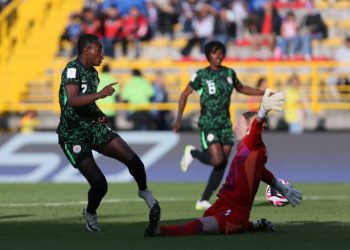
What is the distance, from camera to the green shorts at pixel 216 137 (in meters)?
16.0

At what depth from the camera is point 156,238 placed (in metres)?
10.9

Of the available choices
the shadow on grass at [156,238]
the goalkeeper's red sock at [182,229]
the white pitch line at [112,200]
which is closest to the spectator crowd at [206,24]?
the white pitch line at [112,200]

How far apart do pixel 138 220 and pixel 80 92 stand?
7.52ft

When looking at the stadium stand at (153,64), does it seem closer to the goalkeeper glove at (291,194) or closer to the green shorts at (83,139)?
the green shorts at (83,139)

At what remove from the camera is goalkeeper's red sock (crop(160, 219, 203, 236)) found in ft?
35.9

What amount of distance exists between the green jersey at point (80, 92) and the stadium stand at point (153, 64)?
42.2 feet

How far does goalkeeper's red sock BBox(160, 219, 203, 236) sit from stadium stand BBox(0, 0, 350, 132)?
13.8 m

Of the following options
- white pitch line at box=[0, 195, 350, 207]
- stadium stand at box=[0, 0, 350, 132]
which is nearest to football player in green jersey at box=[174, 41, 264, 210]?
white pitch line at box=[0, 195, 350, 207]

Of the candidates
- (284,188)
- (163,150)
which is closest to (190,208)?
(284,188)

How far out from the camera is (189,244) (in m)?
10.4

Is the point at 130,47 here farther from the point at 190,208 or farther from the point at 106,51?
the point at 190,208

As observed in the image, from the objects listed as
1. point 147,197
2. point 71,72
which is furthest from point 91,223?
point 71,72

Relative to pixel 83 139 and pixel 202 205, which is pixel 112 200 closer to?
pixel 202 205

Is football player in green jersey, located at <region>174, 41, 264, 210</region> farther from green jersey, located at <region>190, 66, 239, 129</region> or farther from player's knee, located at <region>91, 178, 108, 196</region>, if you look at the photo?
player's knee, located at <region>91, 178, 108, 196</region>
